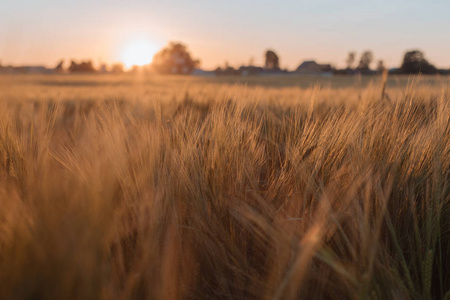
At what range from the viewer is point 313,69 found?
42.5m

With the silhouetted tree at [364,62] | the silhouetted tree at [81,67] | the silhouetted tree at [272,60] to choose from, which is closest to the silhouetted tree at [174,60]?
the silhouetted tree at [81,67]

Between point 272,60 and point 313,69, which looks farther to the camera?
point 272,60

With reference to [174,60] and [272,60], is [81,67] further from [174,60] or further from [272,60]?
[272,60]

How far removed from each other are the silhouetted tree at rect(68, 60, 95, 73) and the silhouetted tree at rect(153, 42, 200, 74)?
7393mm

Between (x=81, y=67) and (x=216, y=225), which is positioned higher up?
(x=81, y=67)

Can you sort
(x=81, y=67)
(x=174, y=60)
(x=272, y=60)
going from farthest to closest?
(x=272, y=60) < (x=174, y=60) < (x=81, y=67)

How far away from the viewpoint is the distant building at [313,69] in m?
37.6

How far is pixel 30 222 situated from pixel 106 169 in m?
0.14

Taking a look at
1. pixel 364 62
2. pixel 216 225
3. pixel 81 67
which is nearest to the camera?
pixel 216 225

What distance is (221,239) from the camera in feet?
2.72

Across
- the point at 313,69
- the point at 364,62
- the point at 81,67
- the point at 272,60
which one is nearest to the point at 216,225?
the point at 364,62

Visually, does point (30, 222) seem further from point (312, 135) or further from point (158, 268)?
point (312, 135)

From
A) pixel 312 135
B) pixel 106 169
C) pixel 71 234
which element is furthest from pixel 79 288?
pixel 312 135

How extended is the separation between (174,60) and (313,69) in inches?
664
